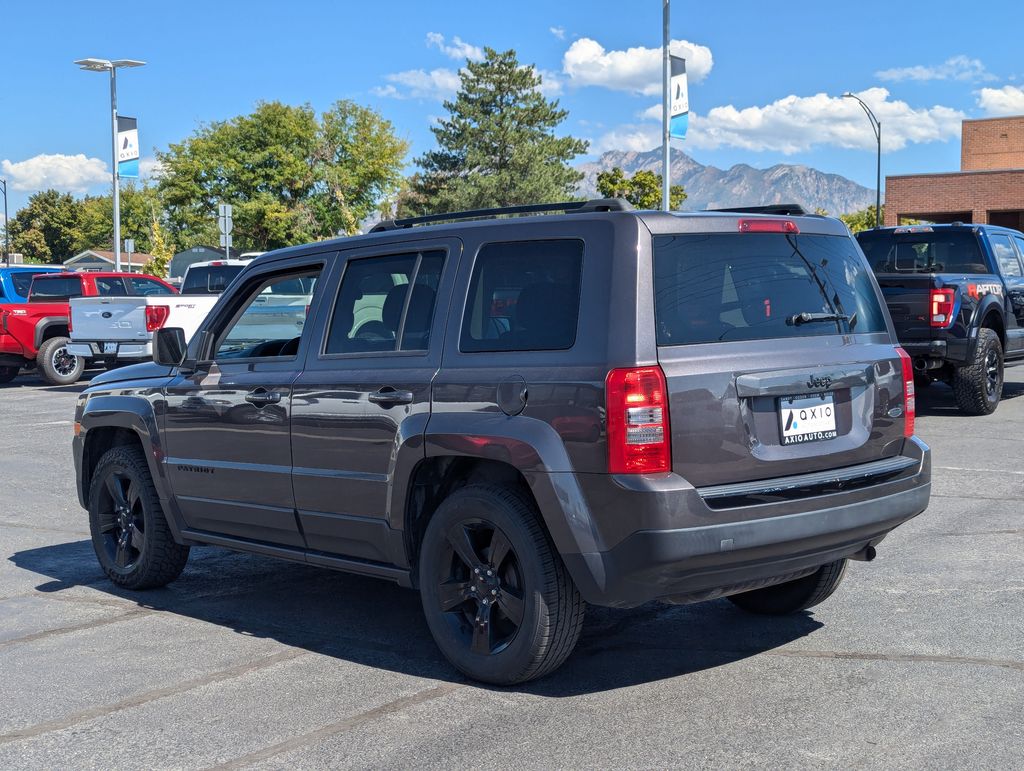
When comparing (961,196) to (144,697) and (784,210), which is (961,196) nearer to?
(784,210)

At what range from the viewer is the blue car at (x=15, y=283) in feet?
68.2

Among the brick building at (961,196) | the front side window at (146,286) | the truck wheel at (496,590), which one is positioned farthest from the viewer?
the brick building at (961,196)

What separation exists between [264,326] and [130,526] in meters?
1.42

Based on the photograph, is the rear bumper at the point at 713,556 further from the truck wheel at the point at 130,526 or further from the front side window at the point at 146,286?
the front side window at the point at 146,286

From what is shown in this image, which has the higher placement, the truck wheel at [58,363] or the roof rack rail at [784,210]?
the roof rack rail at [784,210]

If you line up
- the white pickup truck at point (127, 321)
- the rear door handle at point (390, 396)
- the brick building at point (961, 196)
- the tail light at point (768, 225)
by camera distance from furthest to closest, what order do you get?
the brick building at point (961, 196) → the white pickup truck at point (127, 321) → the rear door handle at point (390, 396) → the tail light at point (768, 225)

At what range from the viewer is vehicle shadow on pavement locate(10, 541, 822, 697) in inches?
194

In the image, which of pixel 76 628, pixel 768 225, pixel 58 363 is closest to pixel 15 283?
pixel 58 363

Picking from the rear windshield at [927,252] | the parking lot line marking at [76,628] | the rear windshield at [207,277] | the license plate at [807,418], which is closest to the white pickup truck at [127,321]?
the rear windshield at [207,277]

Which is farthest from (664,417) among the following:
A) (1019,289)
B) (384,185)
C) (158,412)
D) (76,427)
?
(384,185)

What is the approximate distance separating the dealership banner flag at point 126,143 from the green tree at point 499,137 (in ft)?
132

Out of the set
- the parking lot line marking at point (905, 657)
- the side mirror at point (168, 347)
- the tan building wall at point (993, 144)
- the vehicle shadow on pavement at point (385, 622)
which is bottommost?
the vehicle shadow on pavement at point (385, 622)

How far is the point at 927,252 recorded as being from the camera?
14.1 meters

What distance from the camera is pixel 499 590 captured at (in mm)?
4637
